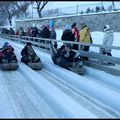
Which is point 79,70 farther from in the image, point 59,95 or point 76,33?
point 59,95

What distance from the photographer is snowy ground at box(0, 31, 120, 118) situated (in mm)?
6320

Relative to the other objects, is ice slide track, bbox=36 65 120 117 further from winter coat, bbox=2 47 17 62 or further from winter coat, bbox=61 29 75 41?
winter coat, bbox=61 29 75 41

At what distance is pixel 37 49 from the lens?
60.7 ft

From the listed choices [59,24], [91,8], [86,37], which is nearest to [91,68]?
[86,37]

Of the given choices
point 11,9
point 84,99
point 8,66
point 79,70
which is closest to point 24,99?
point 84,99

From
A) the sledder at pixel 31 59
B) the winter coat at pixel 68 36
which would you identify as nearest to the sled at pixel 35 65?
the sledder at pixel 31 59

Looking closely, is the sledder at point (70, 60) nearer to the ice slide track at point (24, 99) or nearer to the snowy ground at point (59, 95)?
the snowy ground at point (59, 95)

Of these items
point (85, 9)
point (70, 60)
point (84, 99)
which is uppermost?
point (85, 9)

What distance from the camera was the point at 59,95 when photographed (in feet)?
24.2

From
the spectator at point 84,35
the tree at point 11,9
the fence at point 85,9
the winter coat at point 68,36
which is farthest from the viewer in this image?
the tree at point 11,9

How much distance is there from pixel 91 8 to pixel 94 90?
62.0 feet

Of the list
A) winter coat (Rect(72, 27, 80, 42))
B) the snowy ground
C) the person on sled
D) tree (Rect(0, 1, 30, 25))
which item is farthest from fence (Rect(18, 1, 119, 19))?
tree (Rect(0, 1, 30, 25))

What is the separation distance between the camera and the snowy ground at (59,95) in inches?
249

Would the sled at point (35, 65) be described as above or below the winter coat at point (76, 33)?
below
